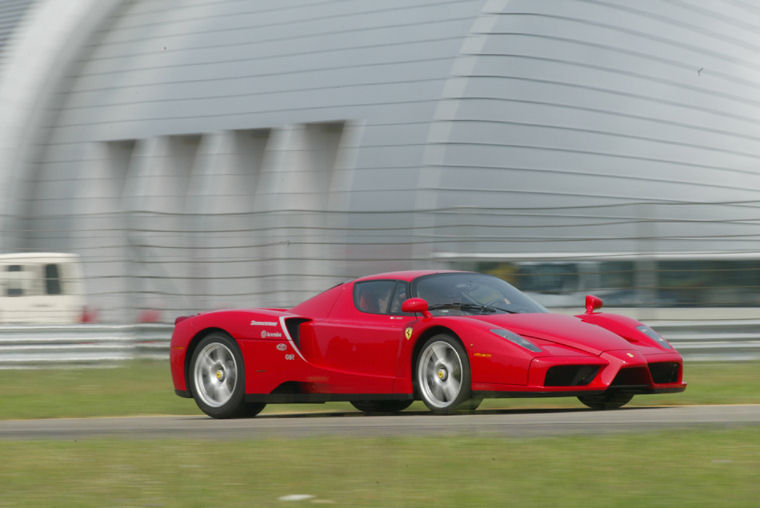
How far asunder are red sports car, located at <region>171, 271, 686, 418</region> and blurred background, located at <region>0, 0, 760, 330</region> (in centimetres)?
466

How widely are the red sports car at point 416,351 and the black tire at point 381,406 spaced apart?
0.01m

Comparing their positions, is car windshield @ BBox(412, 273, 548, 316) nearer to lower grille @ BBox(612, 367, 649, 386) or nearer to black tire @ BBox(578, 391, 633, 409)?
black tire @ BBox(578, 391, 633, 409)

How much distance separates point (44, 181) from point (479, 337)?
19930mm

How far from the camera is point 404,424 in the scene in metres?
7.62

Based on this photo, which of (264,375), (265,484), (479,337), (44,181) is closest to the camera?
(265,484)

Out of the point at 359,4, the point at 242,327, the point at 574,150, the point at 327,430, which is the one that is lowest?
the point at 327,430

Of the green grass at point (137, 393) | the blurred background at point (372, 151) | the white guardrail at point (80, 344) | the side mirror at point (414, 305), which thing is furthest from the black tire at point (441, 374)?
the white guardrail at point (80, 344)

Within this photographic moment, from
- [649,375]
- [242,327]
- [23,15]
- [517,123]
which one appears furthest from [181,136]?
[649,375]

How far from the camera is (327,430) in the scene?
A: 293 inches

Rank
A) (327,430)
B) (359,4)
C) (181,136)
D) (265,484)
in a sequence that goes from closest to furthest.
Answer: (265,484)
(327,430)
(359,4)
(181,136)

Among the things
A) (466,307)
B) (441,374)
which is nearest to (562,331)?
(466,307)

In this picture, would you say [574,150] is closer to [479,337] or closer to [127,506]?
[479,337]

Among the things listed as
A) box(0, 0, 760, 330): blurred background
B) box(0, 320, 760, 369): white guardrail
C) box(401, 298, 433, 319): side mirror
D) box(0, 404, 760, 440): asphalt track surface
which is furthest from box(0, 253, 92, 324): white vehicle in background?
box(401, 298, 433, 319): side mirror

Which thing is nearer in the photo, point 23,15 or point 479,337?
point 479,337
